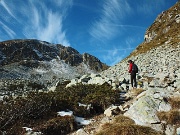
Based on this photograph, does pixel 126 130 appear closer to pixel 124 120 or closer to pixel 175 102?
pixel 124 120

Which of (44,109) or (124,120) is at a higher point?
(44,109)

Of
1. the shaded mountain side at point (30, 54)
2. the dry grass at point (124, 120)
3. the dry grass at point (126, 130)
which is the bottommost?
the dry grass at point (126, 130)

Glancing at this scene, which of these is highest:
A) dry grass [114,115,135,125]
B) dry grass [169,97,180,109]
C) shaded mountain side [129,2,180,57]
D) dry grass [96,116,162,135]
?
shaded mountain side [129,2,180,57]

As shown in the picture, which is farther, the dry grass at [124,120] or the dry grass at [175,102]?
the dry grass at [175,102]

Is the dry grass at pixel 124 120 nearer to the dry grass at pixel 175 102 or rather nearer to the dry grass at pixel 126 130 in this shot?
the dry grass at pixel 126 130

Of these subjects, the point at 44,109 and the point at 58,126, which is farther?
the point at 44,109

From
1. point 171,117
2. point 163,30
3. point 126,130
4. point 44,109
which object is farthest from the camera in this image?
point 163,30

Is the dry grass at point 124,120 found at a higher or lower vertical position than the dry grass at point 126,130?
higher

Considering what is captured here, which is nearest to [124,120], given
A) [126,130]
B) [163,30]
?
[126,130]

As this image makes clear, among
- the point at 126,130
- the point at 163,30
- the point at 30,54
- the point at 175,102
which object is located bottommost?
the point at 126,130

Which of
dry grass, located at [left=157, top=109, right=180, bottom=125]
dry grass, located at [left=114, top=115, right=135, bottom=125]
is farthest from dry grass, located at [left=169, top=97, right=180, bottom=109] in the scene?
dry grass, located at [left=114, top=115, right=135, bottom=125]

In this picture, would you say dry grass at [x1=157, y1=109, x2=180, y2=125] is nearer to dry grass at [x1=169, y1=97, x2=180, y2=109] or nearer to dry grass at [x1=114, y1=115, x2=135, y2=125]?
dry grass at [x1=169, y1=97, x2=180, y2=109]

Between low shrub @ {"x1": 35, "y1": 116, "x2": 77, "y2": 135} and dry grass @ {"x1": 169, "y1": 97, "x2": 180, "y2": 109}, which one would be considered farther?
dry grass @ {"x1": 169, "y1": 97, "x2": 180, "y2": 109}

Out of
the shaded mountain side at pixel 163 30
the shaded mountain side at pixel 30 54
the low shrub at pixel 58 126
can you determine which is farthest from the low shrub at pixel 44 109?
the shaded mountain side at pixel 30 54
